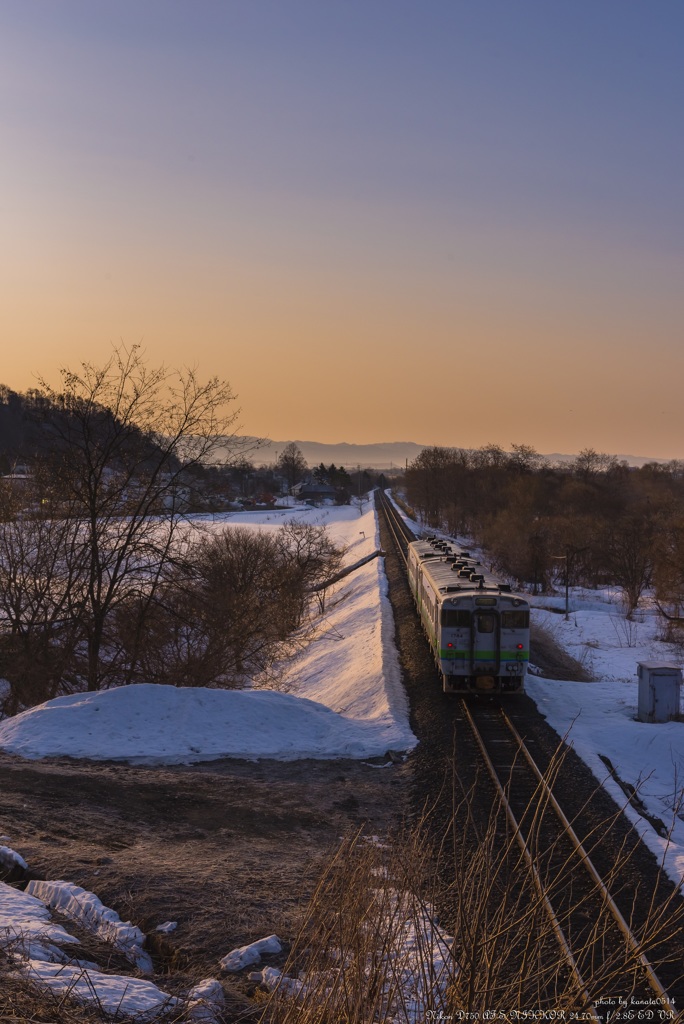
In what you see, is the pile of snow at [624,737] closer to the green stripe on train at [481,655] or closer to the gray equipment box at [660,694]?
the gray equipment box at [660,694]

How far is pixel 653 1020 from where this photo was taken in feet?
21.3

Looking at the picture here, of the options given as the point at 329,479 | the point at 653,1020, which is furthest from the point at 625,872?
the point at 329,479

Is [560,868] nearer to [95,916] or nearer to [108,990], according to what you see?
[108,990]

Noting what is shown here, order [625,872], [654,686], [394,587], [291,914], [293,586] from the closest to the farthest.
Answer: [291,914]
[625,872]
[654,686]
[394,587]
[293,586]

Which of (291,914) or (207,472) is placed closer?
(291,914)

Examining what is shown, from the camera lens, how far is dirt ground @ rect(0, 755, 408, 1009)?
24.5 ft

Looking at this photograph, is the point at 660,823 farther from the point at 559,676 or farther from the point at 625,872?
the point at 559,676

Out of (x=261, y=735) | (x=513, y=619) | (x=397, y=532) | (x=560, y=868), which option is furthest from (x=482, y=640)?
(x=397, y=532)

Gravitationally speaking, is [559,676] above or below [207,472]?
below

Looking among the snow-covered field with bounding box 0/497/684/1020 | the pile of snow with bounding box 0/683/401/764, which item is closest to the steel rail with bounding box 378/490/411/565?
the snow-covered field with bounding box 0/497/684/1020

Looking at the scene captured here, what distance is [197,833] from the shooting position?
10.7m

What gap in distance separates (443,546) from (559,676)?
6.93 metres

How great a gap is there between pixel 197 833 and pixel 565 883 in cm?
494

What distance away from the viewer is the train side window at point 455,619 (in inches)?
697
